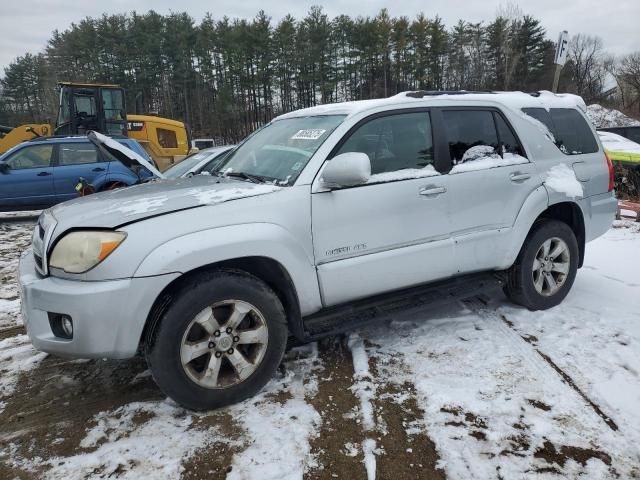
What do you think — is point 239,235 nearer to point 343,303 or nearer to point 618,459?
point 343,303

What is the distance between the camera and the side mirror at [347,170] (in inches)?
107

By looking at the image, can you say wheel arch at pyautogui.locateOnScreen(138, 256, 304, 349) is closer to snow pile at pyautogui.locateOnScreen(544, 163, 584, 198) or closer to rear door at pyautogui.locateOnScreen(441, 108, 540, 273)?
rear door at pyautogui.locateOnScreen(441, 108, 540, 273)

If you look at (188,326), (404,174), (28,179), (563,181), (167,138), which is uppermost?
(167,138)

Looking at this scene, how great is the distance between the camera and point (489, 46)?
47625 mm

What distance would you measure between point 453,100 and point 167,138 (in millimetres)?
14069

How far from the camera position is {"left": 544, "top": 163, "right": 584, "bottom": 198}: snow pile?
3.80m

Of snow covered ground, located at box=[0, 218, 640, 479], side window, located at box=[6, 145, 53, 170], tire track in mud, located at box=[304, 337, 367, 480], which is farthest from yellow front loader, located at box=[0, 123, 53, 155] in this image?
tire track in mud, located at box=[304, 337, 367, 480]

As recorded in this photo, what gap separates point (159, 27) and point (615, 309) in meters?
50.3

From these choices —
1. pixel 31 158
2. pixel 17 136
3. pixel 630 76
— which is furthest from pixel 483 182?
pixel 630 76

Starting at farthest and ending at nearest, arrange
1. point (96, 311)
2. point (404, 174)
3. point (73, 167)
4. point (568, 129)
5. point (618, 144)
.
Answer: point (618, 144)
point (73, 167)
point (568, 129)
point (404, 174)
point (96, 311)

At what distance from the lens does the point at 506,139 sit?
12.1 feet

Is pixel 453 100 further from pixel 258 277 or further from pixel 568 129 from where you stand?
pixel 258 277

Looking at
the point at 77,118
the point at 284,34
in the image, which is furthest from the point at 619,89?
the point at 77,118

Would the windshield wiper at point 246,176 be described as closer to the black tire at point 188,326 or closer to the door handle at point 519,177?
the black tire at point 188,326
